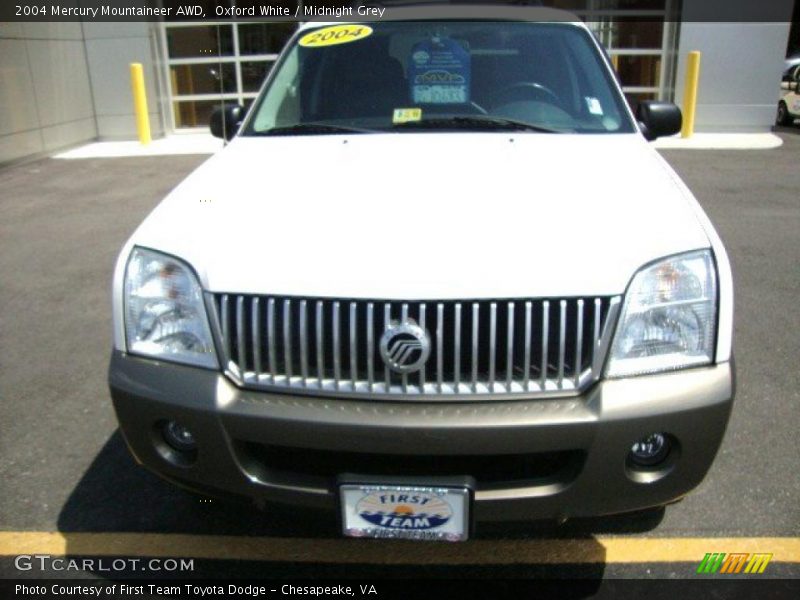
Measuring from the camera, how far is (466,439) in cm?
193

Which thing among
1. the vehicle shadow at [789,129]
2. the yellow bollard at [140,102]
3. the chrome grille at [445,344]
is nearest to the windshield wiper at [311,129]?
the chrome grille at [445,344]

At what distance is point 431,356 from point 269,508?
0.66 m

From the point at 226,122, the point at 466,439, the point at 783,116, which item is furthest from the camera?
the point at 783,116

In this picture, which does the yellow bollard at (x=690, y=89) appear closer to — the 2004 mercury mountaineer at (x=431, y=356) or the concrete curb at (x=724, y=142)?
the concrete curb at (x=724, y=142)

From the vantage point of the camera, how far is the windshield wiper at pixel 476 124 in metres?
3.16

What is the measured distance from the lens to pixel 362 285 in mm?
2000

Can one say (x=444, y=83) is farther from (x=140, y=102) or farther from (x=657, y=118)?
(x=140, y=102)

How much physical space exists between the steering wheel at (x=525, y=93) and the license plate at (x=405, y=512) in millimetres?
1951

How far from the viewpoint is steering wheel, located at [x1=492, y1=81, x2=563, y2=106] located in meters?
3.32

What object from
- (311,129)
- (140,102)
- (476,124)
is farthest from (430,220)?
(140,102)

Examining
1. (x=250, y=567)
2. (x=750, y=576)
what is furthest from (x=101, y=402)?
(x=750, y=576)

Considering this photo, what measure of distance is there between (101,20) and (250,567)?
1286 centimetres

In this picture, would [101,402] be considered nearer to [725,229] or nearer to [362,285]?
[362,285]

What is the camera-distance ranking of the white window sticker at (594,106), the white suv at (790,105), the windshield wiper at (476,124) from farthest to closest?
1. the white suv at (790,105)
2. the white window sticker at (594,106)
3. the windshield wiper at (476,124)
